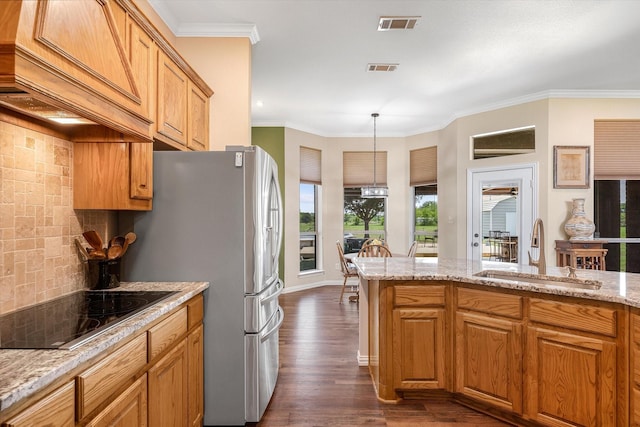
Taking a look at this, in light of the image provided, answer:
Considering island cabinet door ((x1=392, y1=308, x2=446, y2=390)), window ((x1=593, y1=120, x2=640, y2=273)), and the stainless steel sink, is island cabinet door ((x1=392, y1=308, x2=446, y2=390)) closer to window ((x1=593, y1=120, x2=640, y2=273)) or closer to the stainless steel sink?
the stainless steel sink

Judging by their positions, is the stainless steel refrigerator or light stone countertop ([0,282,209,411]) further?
the stainless steel refrigerator

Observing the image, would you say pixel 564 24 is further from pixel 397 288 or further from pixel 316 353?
pixel 316 353

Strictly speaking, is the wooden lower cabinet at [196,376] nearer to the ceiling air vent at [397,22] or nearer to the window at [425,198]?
the ceiling air vent at [397,22]

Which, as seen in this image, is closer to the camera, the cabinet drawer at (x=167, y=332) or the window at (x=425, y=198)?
the cabinet drawer at (x=167, y=332)

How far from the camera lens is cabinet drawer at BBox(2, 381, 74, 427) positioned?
84cm

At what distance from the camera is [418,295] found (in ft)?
7.73

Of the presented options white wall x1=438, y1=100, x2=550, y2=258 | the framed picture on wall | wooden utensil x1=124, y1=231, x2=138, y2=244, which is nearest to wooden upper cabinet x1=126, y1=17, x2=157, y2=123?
wooden utensil x1=124, y1=231, x2=138, y2=244

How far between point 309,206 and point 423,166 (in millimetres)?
2286

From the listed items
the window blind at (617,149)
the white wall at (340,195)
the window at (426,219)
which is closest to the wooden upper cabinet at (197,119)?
the white wall at (340,195)

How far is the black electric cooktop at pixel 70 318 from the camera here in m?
1.12

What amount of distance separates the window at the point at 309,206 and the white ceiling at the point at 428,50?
1.23m

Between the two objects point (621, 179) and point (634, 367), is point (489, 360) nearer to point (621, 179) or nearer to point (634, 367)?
point (634, 367)

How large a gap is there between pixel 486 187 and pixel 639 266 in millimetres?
2129

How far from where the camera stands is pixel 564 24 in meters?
2.99
